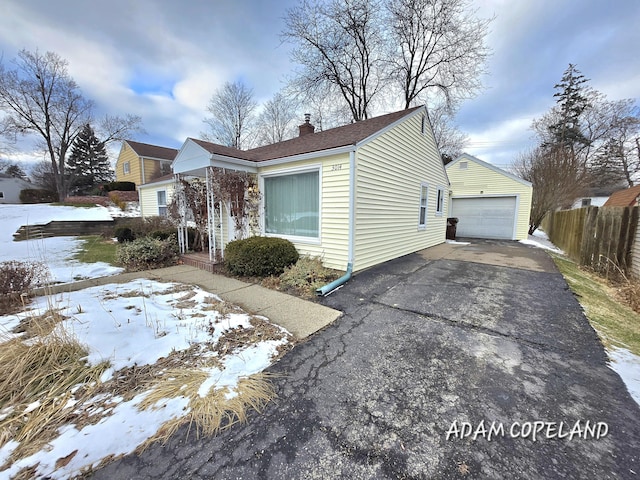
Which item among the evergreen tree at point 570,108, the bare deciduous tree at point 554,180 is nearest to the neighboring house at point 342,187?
the bare deciduous tree at point 554,180

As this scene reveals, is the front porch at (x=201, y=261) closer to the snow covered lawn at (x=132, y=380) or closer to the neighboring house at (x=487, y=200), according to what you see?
the snow covered lawn at (x=132, y=380)

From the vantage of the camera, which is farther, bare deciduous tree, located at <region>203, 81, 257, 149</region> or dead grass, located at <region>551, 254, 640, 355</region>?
bare deciduous tree, located at <region>203, 81, 257, 149</region>

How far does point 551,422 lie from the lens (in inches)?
72.9

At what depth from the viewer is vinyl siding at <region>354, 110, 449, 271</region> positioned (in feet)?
18.8

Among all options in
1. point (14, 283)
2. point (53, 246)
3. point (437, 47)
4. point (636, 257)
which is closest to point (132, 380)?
point (14, 283)

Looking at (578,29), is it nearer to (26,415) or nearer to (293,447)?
(293,447)

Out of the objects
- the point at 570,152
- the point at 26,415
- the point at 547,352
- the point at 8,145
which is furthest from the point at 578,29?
the point at 8,145

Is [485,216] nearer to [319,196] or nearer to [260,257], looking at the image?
[319,196]

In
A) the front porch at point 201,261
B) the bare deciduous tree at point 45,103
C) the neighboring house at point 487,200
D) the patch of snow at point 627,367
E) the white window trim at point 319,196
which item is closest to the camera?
the patch of snow at point 627,367

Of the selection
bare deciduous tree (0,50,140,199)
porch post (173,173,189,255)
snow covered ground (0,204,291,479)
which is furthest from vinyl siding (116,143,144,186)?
snow covered ground (0,204,291,479)

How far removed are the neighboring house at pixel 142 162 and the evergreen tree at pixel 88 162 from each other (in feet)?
34.5

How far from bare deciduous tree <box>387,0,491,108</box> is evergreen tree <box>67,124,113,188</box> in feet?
111

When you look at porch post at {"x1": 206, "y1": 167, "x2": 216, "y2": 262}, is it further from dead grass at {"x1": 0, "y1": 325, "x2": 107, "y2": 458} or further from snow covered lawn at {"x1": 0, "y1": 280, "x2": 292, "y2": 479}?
dead grass at {"x1": 0, "y1": 325, "x2": 107, "y2": 458}

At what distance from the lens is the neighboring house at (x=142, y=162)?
67.5ft
